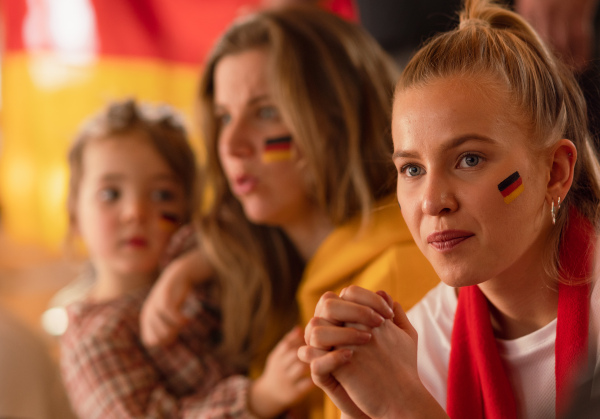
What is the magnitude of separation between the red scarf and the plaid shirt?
320 millimetres

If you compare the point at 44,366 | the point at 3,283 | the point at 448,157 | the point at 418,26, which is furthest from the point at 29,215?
the point at 448,157

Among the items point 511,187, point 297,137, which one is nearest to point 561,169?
point 511,187

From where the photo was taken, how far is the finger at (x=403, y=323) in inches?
15.4

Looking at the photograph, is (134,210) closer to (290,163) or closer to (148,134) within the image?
(148,134)

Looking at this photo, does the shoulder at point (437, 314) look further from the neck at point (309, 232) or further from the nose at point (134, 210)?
the nose at point (134, 210)

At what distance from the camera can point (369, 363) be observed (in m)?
0.38

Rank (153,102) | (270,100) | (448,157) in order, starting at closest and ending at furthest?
(448,157)
(270,100)
(153,102)

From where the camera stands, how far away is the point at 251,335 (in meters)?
0.75

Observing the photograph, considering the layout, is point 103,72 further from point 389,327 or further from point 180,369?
point 389,327

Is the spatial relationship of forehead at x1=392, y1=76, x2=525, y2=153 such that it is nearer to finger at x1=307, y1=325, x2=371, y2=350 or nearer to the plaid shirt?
finger at x1=307, y1=325, x2=371, y2=350

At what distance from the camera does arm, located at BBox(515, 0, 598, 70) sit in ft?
1.60

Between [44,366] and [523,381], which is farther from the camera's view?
[44,366]

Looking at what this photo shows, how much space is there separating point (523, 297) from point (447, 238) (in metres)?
0.06

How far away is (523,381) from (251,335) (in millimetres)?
420
